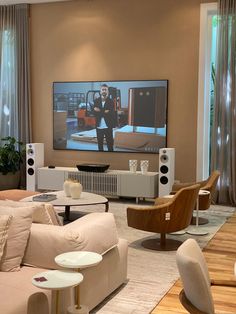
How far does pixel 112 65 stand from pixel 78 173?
198cm

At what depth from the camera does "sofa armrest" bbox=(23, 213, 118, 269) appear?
290 centimetres

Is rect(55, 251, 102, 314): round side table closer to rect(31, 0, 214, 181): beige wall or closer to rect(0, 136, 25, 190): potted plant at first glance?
rect(31, 0, 214, 181): beige wall

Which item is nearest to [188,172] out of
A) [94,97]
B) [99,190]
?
[99,190]

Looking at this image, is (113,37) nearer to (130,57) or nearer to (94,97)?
(130,57)

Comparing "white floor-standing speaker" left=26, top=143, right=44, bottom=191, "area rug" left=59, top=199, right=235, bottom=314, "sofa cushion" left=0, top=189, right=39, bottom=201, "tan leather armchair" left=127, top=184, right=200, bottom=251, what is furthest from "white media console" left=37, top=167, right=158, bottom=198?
"tan leather armchair" left=127, top=184, right=200, bottom=251

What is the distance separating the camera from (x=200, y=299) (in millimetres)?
2070

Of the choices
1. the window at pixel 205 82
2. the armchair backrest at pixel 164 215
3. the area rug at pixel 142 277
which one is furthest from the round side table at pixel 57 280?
the window at pixel 205 82

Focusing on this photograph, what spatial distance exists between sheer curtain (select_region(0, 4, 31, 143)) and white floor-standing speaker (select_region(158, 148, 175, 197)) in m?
2.77

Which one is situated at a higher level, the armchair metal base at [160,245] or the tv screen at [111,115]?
the tv screen at [111,115]

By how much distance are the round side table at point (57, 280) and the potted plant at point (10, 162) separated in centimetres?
591

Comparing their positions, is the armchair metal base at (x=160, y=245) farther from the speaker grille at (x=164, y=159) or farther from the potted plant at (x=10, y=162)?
the potted plant at (x=10, y=162)

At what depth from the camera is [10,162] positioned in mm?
8141

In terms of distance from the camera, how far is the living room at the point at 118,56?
7316 mm

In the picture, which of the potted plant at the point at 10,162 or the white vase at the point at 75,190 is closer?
the white vase at the point at 75,190
